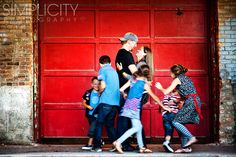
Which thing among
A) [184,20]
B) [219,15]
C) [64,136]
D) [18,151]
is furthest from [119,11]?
Answer: [18,151]

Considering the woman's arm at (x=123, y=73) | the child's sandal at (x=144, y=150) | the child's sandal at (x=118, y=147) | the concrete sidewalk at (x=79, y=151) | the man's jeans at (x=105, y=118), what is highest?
the woman's arm at (x=123, y=73)

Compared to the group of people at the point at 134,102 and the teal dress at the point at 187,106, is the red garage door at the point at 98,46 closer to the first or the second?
the group of people at the point at 134,102

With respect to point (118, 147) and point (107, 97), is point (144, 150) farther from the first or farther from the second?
point (107, 97)

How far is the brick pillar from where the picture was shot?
9914 mm

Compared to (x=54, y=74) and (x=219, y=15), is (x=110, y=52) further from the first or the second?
(x=219, y=15)

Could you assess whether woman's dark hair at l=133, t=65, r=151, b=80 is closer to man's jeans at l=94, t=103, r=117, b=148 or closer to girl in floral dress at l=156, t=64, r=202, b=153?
girl in floral dress at l=156, t=64, r=202, b=153

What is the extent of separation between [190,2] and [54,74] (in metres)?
3.21

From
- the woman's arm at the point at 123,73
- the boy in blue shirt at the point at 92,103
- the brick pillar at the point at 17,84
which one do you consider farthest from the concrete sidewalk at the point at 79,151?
the woman's arm at the point at 123,73

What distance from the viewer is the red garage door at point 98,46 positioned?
1028 centimetres

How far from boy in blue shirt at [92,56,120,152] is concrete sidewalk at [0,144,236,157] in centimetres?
48

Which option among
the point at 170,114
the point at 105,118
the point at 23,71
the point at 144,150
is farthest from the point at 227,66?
the point at 23,71

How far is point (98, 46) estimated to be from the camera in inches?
405

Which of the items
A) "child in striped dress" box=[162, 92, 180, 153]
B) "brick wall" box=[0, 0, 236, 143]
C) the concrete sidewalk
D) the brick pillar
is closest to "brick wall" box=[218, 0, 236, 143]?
"brick wall" box=[0, 0, 236, 143]

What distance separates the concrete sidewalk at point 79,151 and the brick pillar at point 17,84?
1.08 ft
